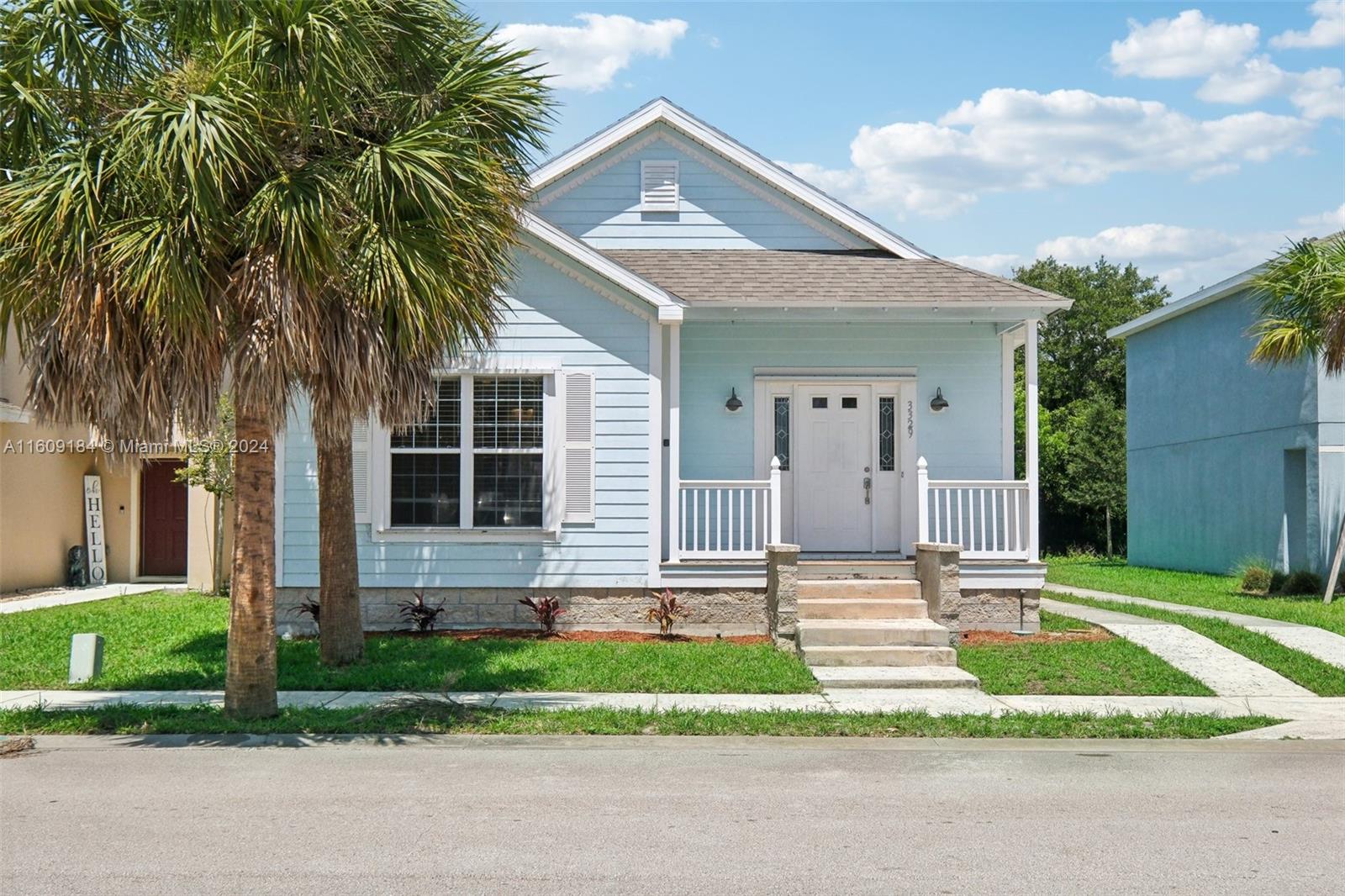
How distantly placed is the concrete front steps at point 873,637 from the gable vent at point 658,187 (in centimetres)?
608

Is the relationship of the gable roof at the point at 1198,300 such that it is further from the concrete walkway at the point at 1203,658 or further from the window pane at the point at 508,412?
the window pane at the point at 508,412

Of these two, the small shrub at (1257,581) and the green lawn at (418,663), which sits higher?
the small shrub at (1257,581)

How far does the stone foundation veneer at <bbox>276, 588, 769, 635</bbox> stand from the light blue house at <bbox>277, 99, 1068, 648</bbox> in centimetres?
3

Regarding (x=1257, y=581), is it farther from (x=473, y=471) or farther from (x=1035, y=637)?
(x=473, y=471)

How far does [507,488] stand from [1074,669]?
658 centimetres

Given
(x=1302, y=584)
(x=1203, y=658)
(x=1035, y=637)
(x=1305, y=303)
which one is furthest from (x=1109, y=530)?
(x=1203, y=658)

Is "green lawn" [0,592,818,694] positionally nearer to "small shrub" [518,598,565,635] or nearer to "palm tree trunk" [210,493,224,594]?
"small shrub" [518,598,565,635]

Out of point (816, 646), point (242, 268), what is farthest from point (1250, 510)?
point (242, 268)

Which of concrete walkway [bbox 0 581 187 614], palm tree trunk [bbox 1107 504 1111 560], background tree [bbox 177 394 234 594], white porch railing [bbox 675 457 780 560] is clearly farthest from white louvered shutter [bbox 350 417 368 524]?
palm tree trunk [bbox 1107 504 1111 560]

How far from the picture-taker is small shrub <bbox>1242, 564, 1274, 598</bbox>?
19141mm

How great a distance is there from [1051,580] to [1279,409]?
516 cm

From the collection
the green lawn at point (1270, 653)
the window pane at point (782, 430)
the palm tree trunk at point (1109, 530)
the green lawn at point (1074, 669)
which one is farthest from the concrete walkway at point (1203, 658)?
the palm tree trunk at point (1109, 530)

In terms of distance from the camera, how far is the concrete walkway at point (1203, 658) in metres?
11.1

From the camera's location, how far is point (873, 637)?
12.2 metres
